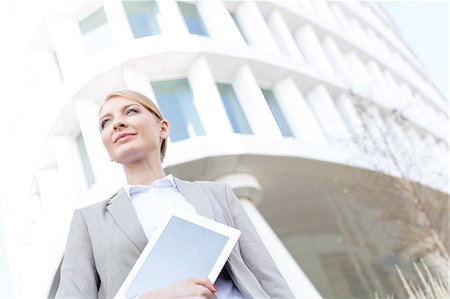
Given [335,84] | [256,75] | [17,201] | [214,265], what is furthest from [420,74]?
[214,265]

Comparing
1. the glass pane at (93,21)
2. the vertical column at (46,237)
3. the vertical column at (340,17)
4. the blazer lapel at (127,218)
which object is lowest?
the blazer lapel at (127,218)

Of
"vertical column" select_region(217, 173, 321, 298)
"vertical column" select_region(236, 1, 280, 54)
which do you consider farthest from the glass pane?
"vertical column" select_region(217, 173, 321, 298)

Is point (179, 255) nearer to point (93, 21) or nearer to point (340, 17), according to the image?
point (93, 21)

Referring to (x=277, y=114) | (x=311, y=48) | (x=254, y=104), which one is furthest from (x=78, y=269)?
(x=311, y=48)

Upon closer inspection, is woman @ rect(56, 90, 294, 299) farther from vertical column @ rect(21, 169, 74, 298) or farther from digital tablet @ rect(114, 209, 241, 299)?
vertical column @ rect(21, 169, 74, 298)

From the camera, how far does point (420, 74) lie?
854 inches

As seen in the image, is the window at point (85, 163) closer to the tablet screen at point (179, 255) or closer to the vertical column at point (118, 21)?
the vertical column at point (118, 21)

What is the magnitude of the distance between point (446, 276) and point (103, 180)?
5346 mm

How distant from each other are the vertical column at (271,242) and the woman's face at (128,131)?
5063 millimetres

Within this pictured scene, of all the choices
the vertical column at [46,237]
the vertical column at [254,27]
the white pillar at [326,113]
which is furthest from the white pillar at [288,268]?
the vertical column at [254,27]

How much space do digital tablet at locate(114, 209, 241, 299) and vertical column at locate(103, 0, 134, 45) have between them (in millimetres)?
7201

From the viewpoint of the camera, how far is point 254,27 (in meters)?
10.0

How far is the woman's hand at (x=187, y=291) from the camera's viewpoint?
4.26ft

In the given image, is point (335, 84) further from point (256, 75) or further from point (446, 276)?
point (446, 276)
